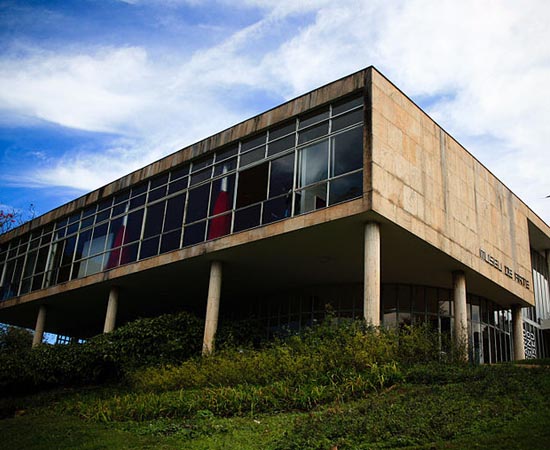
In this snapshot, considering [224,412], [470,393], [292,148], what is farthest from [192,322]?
[470,393]

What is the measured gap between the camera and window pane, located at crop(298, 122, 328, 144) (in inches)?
726

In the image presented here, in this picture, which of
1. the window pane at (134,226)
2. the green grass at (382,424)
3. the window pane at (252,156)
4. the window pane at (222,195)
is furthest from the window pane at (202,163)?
the green grass at (382,424)

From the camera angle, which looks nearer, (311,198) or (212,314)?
(311,198)

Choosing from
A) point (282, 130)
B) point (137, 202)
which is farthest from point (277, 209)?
point (137, 202)

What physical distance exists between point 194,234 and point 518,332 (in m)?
13.1

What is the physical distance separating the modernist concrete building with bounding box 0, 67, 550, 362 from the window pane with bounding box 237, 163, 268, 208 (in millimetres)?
46

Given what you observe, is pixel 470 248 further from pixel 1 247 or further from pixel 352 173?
pixel 1 247

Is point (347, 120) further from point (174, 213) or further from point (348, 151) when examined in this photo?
point (174, 213)

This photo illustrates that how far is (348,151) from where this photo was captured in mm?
17453

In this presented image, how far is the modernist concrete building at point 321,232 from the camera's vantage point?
685 inches

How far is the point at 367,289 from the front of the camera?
16062mm

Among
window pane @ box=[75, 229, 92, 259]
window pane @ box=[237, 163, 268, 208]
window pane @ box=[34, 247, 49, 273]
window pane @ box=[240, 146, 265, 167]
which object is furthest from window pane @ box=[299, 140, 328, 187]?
window pane @ box=[34, 247, 49, 273]

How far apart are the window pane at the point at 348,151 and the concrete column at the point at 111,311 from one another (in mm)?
11416

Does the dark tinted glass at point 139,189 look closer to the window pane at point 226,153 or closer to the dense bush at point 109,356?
the window pane at point 226,153
